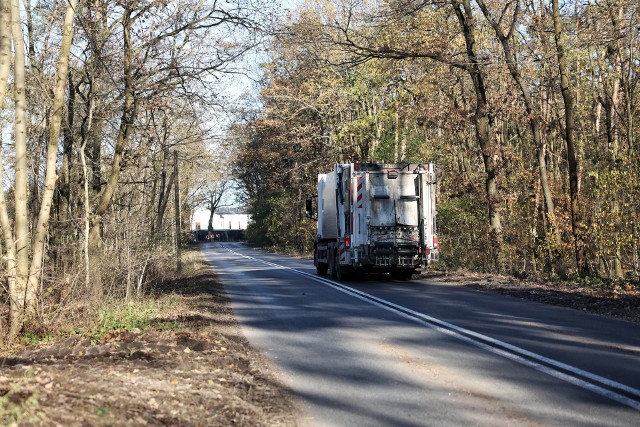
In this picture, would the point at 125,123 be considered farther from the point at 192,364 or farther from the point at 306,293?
the point at 192,364

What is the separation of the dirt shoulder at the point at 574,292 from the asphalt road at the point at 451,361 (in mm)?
654

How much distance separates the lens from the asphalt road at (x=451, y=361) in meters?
6.53

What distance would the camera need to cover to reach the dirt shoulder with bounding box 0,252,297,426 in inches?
228

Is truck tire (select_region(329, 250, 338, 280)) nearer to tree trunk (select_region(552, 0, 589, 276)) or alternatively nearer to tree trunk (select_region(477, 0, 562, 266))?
tree trunk (select_region(477, 0, 562, 266))

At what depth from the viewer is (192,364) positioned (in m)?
8.57

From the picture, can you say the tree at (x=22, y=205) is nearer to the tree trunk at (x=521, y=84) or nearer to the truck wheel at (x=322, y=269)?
the tree trunk at (x=521, y=84)

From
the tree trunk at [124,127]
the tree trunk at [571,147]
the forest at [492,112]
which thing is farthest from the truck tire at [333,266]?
the tree trunk at [124,127]

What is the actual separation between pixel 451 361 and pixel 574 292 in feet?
28.2

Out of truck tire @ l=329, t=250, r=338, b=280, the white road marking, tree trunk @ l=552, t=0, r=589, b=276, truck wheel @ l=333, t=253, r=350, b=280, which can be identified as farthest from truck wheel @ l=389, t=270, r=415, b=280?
the white road marking

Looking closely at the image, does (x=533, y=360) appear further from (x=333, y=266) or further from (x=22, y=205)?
(x=333, y=266)

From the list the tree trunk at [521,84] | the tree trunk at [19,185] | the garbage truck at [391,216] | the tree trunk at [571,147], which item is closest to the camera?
the tree trunk at [19,185]

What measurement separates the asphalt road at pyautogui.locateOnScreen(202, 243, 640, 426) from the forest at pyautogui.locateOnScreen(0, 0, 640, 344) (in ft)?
15.1

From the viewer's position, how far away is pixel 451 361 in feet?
29.5

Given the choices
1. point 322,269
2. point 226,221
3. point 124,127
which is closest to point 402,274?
point 322,269
